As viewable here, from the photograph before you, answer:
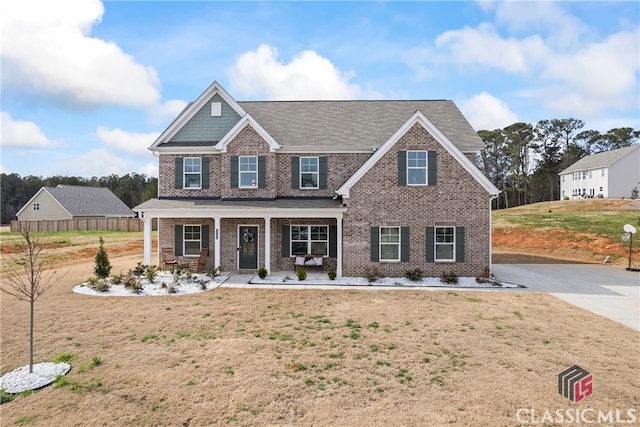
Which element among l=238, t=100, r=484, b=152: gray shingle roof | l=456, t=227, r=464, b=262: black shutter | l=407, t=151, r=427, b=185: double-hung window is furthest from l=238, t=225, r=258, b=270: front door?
l=456, t=227, r=464, b=262: black shutter

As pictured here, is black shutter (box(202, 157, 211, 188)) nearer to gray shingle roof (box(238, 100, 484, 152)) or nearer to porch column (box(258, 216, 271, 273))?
gray shingle roof (box(238, 100, 484, 152))

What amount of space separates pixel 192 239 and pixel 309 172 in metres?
6.70

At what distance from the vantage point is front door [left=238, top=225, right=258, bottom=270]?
17.7m

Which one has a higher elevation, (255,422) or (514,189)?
(514,189)

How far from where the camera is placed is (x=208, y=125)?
1883 centimetres

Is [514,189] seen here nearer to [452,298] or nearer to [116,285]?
[452,298]

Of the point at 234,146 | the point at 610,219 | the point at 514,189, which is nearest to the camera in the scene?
the point at 234,146

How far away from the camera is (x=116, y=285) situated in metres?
14.1

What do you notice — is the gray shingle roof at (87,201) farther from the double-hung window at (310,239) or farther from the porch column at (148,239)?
the double-hung window at (310,239)

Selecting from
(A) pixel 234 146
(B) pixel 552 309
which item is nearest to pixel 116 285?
(A) pixel 234 146

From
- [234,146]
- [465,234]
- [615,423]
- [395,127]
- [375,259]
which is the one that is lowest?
[615,423]

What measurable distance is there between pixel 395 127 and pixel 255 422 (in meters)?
16.9

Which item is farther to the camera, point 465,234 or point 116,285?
point 465,234

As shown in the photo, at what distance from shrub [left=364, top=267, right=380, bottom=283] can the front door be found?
5.57 m
